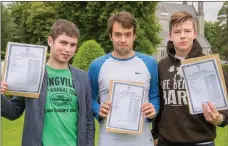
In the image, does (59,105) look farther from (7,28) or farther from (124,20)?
(7,28)

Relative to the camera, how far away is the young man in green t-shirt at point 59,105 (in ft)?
11.9

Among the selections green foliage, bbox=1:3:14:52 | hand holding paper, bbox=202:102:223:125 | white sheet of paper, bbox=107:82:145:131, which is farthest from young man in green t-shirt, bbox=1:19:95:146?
green foliage, bbox=1:3:14:52

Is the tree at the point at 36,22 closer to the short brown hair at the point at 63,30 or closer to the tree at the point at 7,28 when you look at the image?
the tree at the point at 7,28

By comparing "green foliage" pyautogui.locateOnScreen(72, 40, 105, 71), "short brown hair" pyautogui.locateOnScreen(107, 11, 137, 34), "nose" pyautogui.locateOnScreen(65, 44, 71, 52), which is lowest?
"nose" pyautogui.locateOnScreen(65, 44, 71, 52)

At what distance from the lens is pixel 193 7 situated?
114 meters

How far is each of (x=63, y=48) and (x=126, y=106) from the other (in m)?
0.80

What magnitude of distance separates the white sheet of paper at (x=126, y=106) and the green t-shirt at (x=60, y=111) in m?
0.36

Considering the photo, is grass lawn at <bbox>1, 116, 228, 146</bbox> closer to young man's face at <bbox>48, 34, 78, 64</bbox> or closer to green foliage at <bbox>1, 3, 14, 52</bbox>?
young man's face at <bbox>48, 34, 78, 64</bbox>

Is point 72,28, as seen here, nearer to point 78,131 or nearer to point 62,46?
point 62,46

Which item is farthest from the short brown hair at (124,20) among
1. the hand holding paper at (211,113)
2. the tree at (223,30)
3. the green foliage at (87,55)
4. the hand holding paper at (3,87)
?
the tree at (223,30)

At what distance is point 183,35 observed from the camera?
3832 millimetres

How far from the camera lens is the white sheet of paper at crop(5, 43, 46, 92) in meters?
3.62

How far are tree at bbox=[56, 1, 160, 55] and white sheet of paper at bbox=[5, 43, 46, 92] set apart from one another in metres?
31.8

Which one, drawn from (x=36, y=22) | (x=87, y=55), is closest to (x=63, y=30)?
(x=87, y=55)
